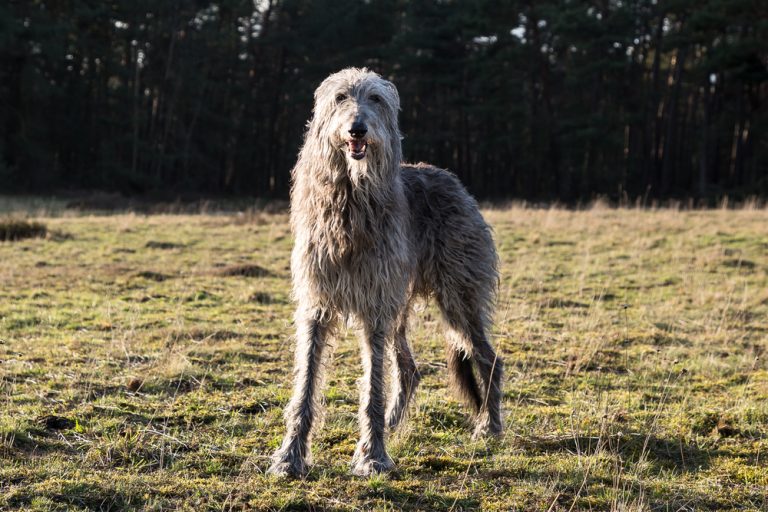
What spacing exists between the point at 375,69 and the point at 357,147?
41.5 m

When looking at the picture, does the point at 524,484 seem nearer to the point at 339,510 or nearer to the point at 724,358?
the point at 339,510

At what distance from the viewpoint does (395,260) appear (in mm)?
5035

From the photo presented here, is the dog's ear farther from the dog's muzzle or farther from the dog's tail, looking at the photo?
the dog's tail

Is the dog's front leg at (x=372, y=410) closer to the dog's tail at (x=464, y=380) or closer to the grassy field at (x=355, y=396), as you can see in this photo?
the grassy field at (x=355, y=396)

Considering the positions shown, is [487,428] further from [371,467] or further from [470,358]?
[371,467]

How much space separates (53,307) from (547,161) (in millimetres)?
37813

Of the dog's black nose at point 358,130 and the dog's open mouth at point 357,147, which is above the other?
the dog's black nose at point 358,130

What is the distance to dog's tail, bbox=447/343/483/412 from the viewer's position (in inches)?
232

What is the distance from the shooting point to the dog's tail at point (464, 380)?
5.90m

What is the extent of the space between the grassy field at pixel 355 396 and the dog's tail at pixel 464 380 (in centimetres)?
24

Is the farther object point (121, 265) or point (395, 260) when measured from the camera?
point (121, 265)

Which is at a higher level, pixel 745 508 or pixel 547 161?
pixel 547 161

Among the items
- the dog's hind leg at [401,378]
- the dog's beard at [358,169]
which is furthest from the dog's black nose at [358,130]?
the dog's hind leg at [401,378]

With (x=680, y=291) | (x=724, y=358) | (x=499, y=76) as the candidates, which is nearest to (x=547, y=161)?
(x=499, y=76)
